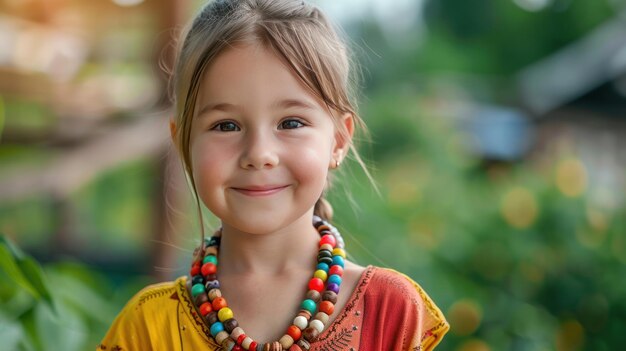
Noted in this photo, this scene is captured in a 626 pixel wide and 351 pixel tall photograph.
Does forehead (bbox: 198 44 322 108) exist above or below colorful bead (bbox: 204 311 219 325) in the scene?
above

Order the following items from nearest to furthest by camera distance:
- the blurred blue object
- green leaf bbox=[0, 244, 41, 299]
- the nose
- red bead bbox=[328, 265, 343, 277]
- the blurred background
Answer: the nose → red bead bbox=[328, 265, 343, 277] → green leaf bbox=[0, 244, 41, 299] → the blurred background → the blurred blue object

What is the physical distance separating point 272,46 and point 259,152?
0.16 meters

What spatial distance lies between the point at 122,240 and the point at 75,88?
40.4 inches

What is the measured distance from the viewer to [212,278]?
4.89 feet

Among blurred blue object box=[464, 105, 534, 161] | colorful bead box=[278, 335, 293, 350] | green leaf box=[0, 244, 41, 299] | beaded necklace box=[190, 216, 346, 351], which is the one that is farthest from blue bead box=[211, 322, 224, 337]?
blurred blue object box=[464, 105, 534, 161]

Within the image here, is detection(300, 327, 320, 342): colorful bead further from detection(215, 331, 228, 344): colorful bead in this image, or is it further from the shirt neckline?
detection(215, 331, 228, 344): colorful bead

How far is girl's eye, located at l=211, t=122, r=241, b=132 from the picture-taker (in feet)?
4.58

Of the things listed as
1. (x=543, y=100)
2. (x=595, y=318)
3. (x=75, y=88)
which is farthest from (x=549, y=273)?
(x=543, y=100)

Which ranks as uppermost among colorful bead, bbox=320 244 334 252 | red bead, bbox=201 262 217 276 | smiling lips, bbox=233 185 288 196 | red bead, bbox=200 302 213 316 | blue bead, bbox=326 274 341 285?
smiling lips, bbox=233 185 288 196

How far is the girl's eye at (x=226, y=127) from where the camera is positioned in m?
1.40

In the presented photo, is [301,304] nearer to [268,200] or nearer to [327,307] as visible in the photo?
[327,307]

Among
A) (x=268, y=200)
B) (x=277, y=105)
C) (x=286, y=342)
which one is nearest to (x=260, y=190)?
(x=268, y=200)

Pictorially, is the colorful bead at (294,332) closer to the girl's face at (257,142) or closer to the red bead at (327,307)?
the red bead at (327,307)

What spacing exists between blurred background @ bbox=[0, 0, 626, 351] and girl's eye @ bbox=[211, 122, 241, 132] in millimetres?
330
